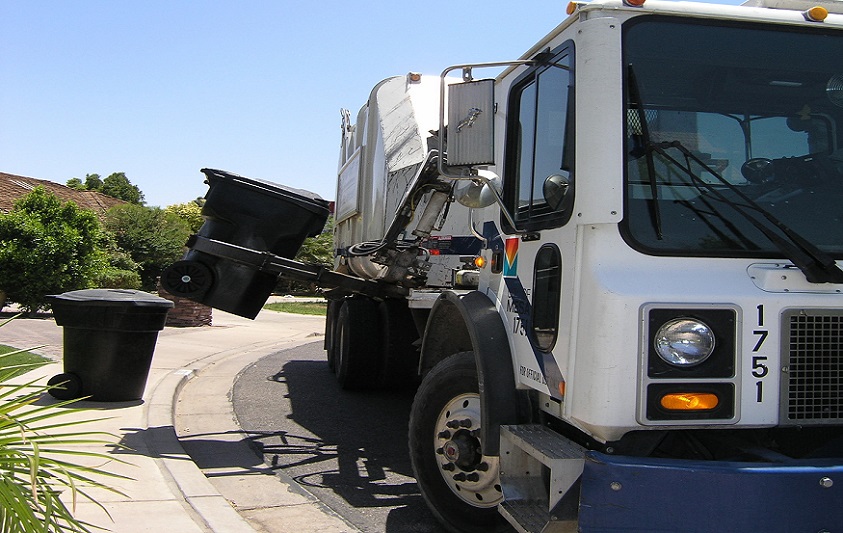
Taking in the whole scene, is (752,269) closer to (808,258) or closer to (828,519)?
(808,258)

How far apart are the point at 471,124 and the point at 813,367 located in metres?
1.72

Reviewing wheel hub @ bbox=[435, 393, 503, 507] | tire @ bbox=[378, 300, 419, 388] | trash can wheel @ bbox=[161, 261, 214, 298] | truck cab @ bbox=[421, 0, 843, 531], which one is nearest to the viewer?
truck cab @ bbox=[421, 0, 843, 531]

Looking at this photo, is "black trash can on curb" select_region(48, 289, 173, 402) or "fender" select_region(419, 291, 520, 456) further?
"black trash can on curb" select_region(48, 289, 173, 402)

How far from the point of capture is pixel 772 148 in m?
3.58

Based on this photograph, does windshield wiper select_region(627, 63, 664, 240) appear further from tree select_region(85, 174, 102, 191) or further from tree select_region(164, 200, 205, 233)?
tree select_region(85, 174, 102, 191)

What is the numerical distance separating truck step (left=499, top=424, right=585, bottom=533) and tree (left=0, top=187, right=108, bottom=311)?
14218 mm

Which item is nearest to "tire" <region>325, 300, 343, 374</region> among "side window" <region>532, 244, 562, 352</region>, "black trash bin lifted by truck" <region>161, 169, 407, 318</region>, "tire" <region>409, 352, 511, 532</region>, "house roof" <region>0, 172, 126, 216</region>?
"black trash bin lifted by truck" <region>161, 169, 407, 318</region>

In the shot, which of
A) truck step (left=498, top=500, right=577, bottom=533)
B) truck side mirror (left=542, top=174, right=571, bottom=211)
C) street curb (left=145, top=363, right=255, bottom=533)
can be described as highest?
truck side mirror (left=542, top=174, right=571, bottom=211)

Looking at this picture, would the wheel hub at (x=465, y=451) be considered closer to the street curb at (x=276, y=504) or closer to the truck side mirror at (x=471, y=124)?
the street curb at (x=276, y=504)

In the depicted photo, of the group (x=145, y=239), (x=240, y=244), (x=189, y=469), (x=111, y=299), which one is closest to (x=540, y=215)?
(x=189, y=469)

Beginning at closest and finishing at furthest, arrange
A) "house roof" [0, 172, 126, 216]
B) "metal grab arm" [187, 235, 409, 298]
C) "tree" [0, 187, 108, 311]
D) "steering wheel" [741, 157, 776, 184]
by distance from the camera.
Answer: "steering wheel" [741, 157, 776, 184]
"metal grab arm" [187, 235, 409, 298]
"tree" [0, 187, 108, 311]
"house roof" [0, 172, 126, 216]

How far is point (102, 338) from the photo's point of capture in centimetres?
737

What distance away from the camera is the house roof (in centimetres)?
2953

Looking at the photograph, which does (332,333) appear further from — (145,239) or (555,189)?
(145,239)
